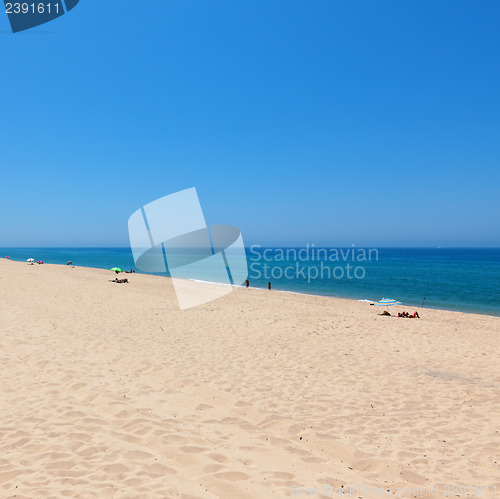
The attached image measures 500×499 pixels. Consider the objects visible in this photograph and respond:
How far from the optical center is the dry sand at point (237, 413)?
3.76 metres

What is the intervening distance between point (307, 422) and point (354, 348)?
517cm

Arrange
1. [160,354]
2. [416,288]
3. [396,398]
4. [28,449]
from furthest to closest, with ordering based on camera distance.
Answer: [416,288], [160,354], [396,398], [28,449]

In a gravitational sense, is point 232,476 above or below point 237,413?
above

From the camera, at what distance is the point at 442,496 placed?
3621 mm

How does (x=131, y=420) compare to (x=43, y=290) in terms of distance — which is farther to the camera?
(x=43, y=290)

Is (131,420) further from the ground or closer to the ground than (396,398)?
further from the ground

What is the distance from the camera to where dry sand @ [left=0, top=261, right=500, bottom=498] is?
12.3 feet

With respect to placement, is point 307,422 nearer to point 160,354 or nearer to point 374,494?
point 374,494

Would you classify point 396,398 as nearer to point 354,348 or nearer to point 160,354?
point 354,348

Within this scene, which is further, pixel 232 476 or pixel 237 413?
pixel 237 413

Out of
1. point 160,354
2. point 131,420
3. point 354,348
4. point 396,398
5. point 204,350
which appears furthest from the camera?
point 354,348

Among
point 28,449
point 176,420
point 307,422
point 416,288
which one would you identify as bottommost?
point 416,288

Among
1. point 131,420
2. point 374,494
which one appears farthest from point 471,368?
point 131,420

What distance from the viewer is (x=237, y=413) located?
5.53 metres
